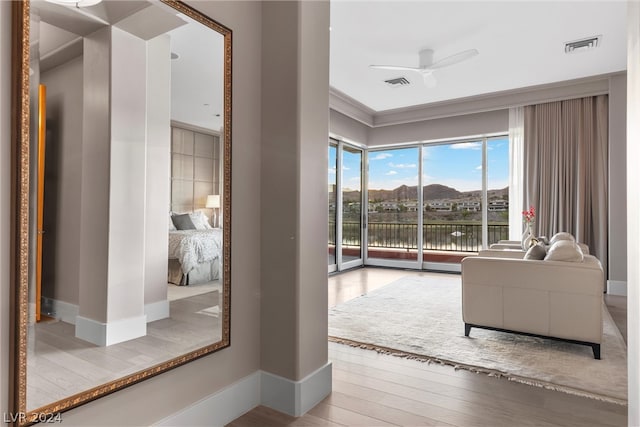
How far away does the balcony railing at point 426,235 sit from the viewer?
22.1 ft

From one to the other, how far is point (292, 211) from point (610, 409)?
2021 millimetres

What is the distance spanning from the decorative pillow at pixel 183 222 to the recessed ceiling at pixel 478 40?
2.61m

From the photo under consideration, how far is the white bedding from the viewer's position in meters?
1.66

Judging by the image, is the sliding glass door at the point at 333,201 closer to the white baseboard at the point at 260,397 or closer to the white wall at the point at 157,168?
the white baseboard at the point at 260,397

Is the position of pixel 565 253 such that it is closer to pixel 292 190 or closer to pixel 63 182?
pixel 292 190

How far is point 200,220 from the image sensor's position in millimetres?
1768

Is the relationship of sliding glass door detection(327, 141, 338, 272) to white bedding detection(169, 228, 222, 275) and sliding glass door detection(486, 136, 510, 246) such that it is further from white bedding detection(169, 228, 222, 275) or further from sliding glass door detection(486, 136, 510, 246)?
white bedding detection(169, 228, 222, 275)

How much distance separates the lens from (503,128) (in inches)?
243

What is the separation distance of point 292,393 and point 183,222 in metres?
1.05

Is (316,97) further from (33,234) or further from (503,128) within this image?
(503,128)

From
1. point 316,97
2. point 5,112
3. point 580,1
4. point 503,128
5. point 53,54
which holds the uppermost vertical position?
point 580,1

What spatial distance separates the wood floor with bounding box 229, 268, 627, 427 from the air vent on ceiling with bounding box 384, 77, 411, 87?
3.87 m

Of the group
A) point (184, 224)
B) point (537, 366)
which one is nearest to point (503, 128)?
point (537, 366)

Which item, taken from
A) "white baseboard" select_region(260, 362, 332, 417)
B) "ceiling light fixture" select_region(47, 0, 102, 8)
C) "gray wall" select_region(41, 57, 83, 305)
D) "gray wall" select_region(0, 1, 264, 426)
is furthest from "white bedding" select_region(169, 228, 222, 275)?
"ceiling light fixture" select_region(47, 0, 102, 8)
